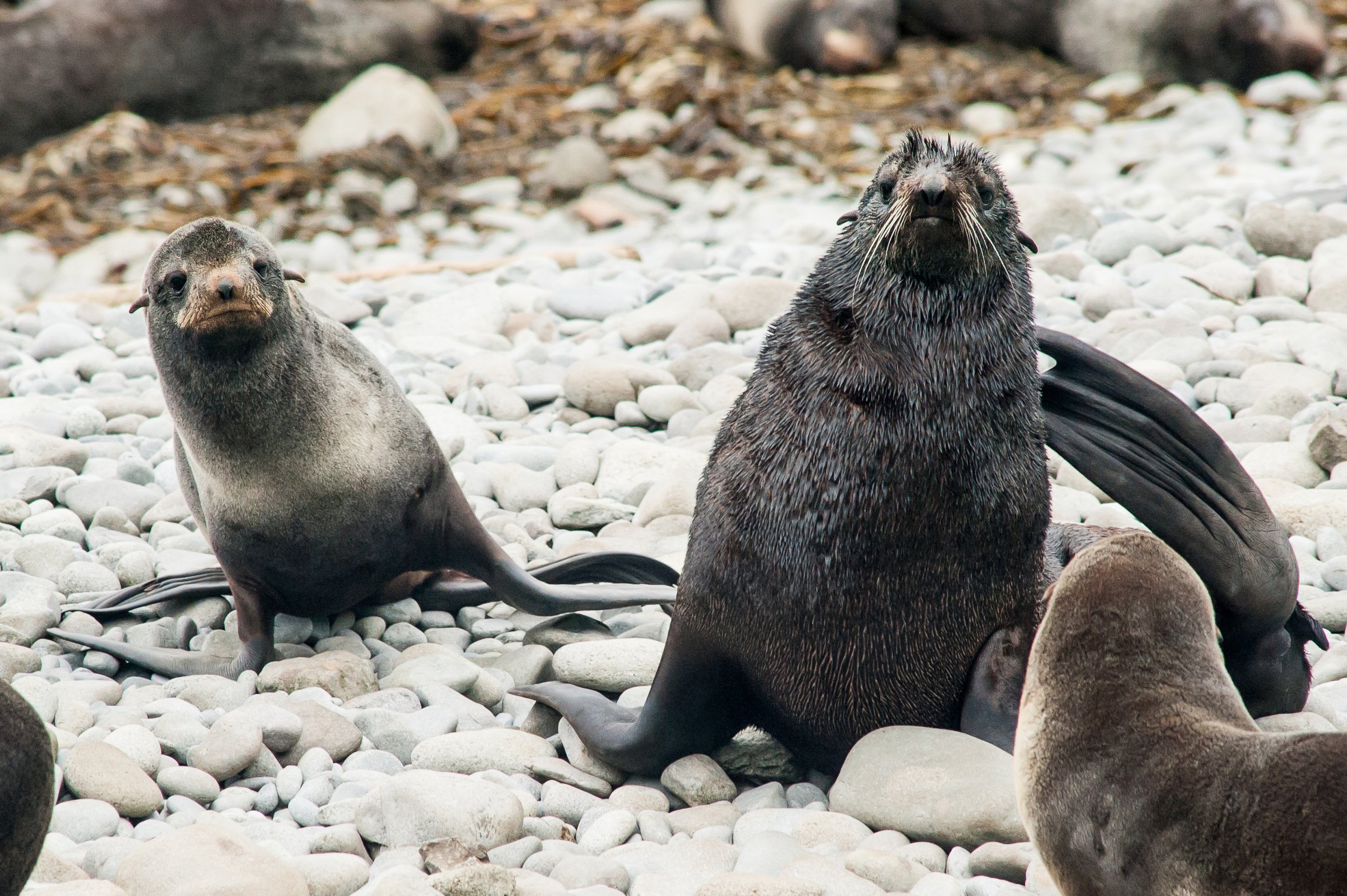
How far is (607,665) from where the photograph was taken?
4.22m

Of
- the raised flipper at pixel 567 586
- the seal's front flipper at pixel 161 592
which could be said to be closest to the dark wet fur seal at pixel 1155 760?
the raised flipper at pixel 567 586

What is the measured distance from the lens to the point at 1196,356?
20.1 ft

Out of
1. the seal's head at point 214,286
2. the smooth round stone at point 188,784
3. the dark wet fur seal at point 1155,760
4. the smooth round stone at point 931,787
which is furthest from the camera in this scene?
the seal's head at point 214,286

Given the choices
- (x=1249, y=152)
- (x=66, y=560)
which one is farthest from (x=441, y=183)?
(x=66, y=560)

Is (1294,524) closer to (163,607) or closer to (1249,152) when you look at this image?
(163,607)

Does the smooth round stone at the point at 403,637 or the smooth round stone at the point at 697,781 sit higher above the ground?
the smooth round stone at the point at 697,781

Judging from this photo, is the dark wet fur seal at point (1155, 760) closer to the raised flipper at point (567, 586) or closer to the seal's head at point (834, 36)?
the raised flipper at point (567, 586)

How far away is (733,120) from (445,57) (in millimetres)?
3144

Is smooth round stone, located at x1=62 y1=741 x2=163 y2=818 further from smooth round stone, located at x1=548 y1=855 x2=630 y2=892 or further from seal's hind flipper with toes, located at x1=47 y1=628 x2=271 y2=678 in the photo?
smooth round stone, located at x1=548 y1=855 x2=630 y2=892

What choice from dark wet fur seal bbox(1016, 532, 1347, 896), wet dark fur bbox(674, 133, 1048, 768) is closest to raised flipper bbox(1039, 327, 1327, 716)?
wet dark fur bbox(674, 133, 1048, 768)

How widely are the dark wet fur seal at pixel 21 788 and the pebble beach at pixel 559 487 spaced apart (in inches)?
13.2

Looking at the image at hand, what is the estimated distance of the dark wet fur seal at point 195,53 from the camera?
12227mm

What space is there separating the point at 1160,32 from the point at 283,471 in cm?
1011

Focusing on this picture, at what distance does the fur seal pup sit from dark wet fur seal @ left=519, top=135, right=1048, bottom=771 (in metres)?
1.13
